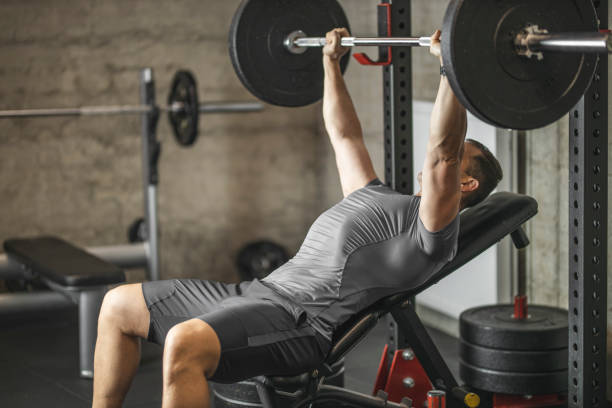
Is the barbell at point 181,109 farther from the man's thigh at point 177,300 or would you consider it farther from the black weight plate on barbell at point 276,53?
the man's thigh at point 177,300

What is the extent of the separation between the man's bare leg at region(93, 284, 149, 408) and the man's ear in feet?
3.04

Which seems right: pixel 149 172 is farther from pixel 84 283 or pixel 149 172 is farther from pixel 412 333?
pixel 412 333

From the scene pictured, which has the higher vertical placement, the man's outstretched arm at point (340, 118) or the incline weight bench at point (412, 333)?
the man's outstretched arm at point (340, 118)

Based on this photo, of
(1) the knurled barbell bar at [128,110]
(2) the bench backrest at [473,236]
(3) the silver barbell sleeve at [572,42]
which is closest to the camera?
(3) the silver barbell sleeve at [572,42]

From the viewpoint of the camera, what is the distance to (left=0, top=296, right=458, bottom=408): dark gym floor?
336cm

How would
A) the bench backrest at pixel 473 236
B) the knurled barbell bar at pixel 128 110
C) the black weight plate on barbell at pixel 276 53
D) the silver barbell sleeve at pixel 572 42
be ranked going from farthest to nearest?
the knurled barbell bar at pixel 128 110 → the black weight plate on barbell at pixel 276 53 → the bench backrest at pixel 473 236 → the silver barbell sleeve at pixel 572 42

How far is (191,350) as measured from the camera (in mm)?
2154

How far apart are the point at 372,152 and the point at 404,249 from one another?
6.73 feet

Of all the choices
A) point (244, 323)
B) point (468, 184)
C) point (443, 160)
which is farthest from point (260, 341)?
point (468, 184)

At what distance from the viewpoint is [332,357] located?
2.40 meters

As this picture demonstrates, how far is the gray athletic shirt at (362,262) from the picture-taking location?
243 centimetres

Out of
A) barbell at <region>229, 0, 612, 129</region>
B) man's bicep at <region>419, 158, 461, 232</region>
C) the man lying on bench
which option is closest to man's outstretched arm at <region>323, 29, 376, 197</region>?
the man lying on bench

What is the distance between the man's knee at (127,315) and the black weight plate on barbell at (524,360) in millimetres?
1122

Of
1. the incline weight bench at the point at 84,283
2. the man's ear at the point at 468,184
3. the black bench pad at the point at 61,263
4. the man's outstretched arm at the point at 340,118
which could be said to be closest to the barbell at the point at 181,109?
the black bench pad at the point at 61,263
